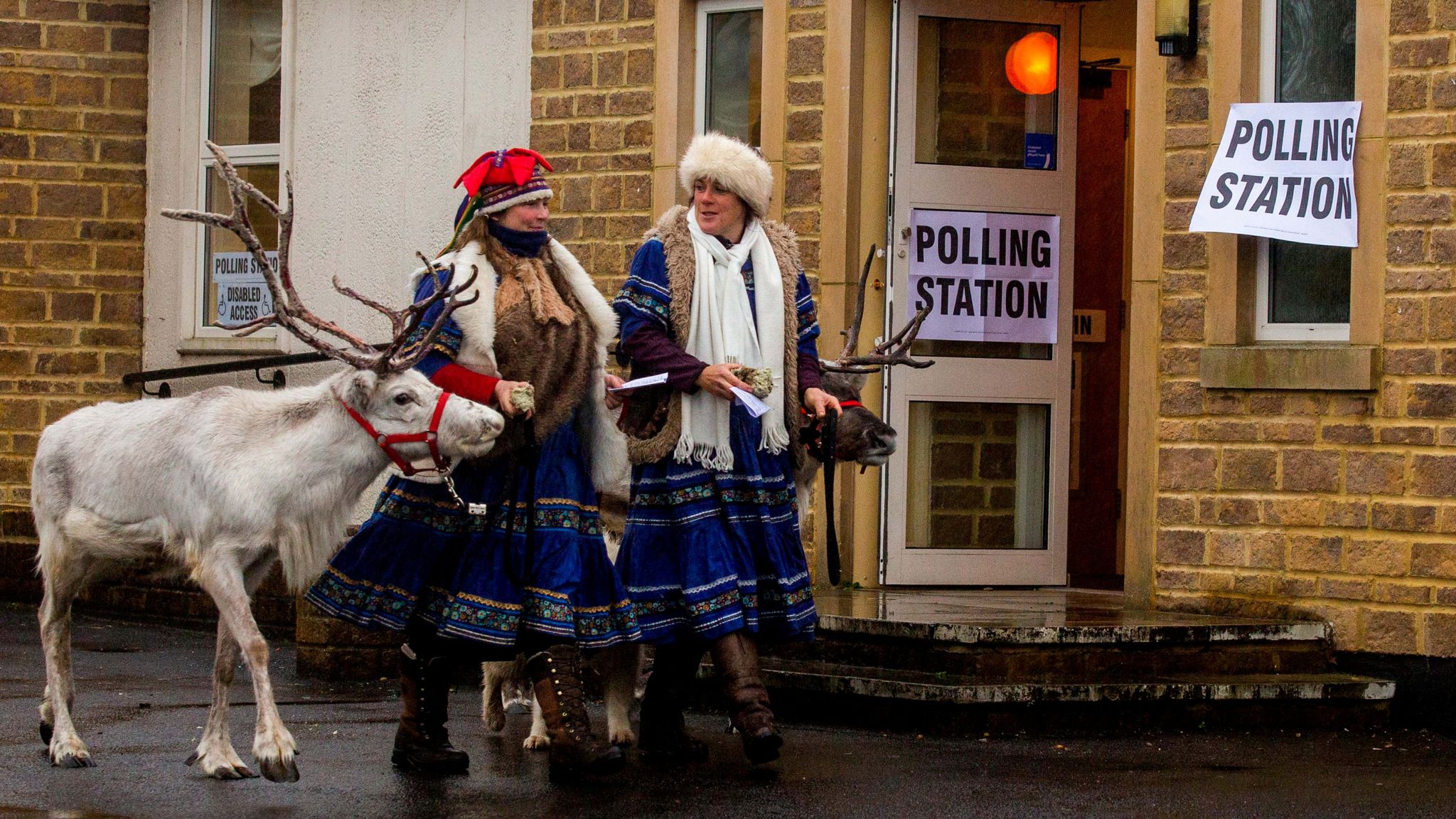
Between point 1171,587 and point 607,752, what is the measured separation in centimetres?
355

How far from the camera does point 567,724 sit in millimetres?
6449

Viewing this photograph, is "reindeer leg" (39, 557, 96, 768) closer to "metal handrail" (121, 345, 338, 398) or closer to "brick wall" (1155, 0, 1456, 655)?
"metal handrail" (121, 345, 338, 398)

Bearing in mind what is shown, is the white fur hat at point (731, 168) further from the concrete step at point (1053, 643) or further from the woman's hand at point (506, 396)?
the concrete step at point (1053, 643)

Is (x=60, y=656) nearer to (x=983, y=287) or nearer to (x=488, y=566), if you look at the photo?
(x=488, y=566)

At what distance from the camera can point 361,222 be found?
11.7 m

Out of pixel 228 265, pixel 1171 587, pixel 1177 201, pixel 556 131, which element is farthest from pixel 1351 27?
pixel 228 265

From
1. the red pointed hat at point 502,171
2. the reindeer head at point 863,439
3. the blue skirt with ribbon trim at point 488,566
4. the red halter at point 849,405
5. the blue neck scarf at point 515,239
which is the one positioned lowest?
the blue skirt with ribbon trim at point 488,566

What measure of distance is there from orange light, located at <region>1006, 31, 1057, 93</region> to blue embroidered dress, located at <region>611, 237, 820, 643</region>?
3.75 metres

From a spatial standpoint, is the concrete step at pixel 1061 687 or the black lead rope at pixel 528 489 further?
the concrete step at pixel 1061 687

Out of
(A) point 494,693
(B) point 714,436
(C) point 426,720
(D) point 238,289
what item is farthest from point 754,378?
(D) point 238,289

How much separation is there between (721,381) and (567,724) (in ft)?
4.09

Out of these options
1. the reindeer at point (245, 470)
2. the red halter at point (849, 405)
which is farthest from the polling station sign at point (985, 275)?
the reindeer at point (245, 470)

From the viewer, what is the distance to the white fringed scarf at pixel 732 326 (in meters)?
6.82

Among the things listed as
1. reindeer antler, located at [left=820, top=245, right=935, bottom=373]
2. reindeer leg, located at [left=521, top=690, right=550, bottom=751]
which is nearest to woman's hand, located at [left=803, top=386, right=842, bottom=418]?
reindeer antler, located at [left=820, top=245, right=935, bottom=373]
